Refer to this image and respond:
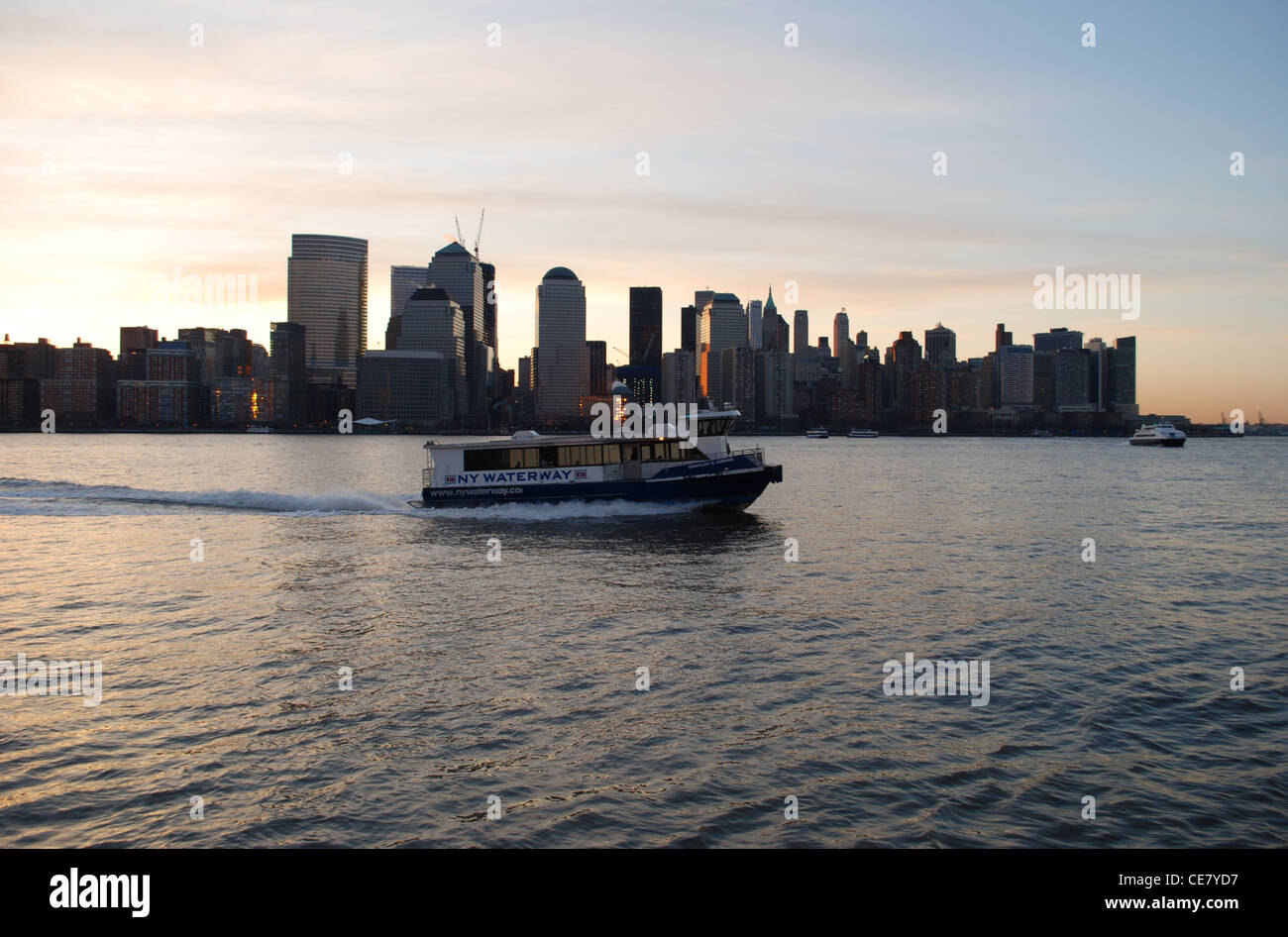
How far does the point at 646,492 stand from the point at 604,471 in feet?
8.88

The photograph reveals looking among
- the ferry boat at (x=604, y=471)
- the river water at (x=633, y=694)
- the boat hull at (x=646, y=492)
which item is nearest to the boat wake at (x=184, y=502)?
the boat hull at (x=646, y=492)

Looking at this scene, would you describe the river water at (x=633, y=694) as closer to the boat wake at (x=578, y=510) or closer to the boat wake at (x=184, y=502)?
the boat wake at (x=578, y=510)

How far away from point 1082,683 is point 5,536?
44188 mm

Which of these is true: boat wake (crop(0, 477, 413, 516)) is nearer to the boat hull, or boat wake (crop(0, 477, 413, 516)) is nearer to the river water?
the boat hull

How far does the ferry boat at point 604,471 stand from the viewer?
4888 centimetres

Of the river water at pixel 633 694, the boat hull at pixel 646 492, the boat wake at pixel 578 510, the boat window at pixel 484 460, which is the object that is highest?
the boat window at pixel 484 460

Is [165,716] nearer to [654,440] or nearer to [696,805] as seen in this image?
[696,805]

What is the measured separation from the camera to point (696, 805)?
1259 cm

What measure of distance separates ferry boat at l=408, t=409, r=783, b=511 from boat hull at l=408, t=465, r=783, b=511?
2.2 inches

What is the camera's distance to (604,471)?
162 feet

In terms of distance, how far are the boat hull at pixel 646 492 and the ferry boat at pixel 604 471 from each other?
56 mm
